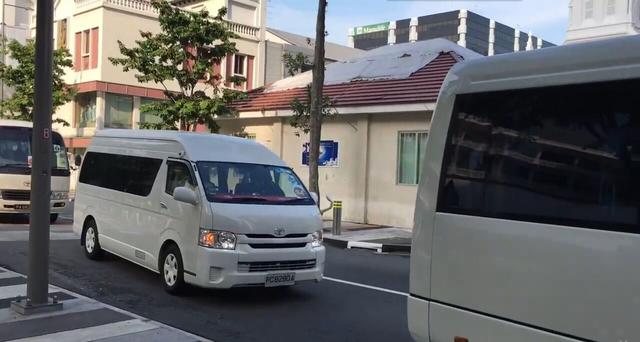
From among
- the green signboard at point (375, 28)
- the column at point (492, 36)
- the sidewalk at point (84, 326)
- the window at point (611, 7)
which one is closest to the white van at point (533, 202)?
the sidewalk at point (84, 326)

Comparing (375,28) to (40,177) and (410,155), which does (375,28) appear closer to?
(410,155)

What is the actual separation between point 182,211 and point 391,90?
1125cm

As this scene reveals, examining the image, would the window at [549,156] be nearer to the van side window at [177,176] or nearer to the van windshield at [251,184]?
the van windshield at [251,184]

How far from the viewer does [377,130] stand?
18547 millimetres

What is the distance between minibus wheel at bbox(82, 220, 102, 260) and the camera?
34.0 feet

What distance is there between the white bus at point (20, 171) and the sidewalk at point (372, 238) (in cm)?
675

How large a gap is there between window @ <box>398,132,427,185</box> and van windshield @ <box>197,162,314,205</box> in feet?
30.2

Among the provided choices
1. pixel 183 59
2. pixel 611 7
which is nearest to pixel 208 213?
pixel 183 59

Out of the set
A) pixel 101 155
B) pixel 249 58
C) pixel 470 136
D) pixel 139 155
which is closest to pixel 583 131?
pixel 470 136

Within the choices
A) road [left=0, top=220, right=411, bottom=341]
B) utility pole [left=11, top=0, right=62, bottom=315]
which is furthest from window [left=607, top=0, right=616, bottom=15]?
utility pole [left=11, top=0, right=62, bottom=315]

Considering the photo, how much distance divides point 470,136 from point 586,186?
817mm

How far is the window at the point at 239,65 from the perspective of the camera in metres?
36.3

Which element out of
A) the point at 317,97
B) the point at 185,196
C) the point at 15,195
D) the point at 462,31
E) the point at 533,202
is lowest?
the point at 15,195

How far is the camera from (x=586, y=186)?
311cm
